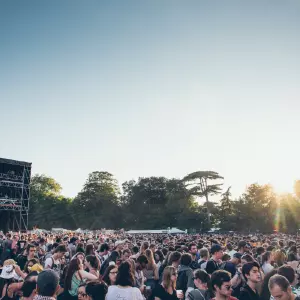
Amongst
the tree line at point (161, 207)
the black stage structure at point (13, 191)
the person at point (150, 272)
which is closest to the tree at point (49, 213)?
the tree line at point (161, 207)

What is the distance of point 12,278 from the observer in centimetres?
583

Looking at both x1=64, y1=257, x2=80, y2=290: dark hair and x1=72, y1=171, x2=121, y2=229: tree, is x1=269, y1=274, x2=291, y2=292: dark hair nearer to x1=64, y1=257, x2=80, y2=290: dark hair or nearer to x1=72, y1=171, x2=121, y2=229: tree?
x1=64, y1=257, x2=80, y2=290: dark hair

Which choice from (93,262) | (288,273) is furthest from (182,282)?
(288,273)

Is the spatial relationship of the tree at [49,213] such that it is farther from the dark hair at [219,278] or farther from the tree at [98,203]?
the dark hair at [219,278]

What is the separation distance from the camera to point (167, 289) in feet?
14.8

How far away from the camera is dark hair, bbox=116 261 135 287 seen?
391 cm

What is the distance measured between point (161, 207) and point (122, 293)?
173 ft

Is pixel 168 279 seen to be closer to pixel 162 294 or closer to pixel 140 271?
pixel 162 294

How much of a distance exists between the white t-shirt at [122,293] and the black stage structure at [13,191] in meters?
33.4

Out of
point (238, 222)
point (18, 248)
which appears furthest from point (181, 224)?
point (18, 248)

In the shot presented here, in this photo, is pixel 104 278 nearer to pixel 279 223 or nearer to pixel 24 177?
pixel 24 177

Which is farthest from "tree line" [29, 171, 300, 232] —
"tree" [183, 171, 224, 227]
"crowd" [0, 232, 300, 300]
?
"crowd" [0, 232, 300, 300]

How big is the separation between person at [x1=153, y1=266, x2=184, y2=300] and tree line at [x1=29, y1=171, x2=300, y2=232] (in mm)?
38196

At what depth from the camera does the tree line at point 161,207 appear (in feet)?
133
